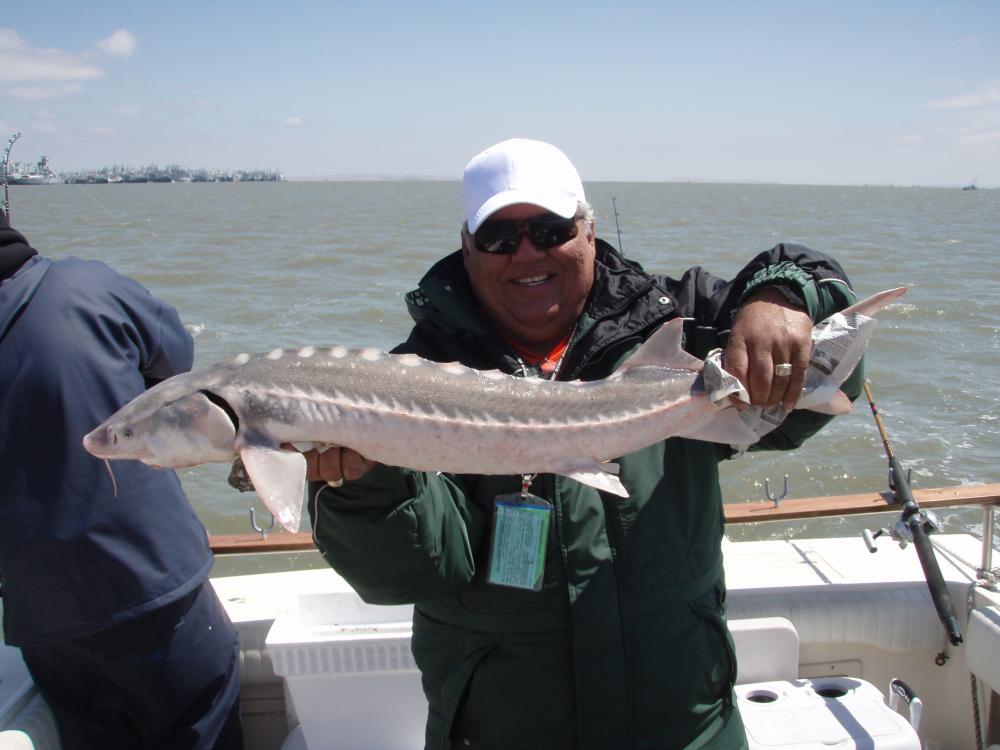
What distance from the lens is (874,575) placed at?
3607mm

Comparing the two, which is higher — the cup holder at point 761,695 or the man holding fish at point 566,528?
the man holding fish at point 566,528

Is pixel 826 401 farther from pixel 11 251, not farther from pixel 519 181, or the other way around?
pixel 11 251

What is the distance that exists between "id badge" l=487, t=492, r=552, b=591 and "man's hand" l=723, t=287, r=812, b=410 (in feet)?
1.98

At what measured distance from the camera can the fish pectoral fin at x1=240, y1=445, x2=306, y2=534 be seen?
1.86 meters

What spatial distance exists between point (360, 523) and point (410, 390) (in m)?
0.35

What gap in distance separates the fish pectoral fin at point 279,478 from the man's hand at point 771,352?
1097 millimetres

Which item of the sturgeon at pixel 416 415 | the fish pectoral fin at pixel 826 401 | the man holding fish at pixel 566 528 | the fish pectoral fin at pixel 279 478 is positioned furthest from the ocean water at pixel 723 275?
the fish pectoral fin at pixel 279 478

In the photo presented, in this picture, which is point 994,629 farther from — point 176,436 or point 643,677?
point 176,436

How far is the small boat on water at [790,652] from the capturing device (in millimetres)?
3096

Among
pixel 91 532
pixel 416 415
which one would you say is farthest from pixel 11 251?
pixel 416 415

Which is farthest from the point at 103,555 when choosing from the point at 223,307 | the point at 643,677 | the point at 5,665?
the point at 223,307

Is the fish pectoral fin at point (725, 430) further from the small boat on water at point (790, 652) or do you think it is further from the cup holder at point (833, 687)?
the cup holder at point (833, 687)

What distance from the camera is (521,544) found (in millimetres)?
2100

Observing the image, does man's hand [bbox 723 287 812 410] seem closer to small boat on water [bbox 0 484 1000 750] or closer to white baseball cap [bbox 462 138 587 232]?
white baseball cap [bbox 462 138 587 232]
